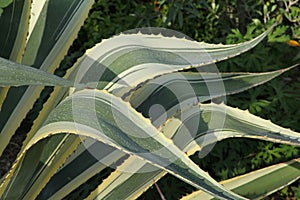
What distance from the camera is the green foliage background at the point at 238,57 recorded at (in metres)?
1.87

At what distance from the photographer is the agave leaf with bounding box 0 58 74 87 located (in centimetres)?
70

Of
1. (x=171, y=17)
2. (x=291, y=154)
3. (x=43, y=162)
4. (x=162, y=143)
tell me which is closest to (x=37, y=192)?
(x=43, y=162)

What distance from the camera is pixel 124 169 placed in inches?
45.4

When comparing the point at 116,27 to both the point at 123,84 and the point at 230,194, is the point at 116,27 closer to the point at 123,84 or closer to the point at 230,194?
the point at 123,84

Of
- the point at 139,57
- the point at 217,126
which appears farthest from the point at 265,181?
the point at 139,57

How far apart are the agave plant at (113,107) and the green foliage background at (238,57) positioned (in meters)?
0.62

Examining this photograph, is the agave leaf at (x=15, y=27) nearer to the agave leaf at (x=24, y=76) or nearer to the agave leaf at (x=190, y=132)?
the agave leaf at (x=190, y=132)

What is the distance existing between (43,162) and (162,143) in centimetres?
36

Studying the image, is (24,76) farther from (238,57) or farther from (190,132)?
(238,57)

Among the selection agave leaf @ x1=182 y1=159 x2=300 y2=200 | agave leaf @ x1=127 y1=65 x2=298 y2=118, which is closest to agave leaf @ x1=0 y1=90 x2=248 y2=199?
agave leaf @ x1=127 y1=65 x2=298 y2=118

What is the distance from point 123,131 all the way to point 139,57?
0.92 feet

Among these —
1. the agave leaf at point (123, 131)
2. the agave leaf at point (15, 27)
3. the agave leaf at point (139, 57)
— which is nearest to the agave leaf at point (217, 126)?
the agave leaf at point (139, 57)

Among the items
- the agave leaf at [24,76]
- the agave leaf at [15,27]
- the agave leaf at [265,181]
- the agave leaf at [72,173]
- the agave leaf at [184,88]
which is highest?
the agave leaf at [24,76]

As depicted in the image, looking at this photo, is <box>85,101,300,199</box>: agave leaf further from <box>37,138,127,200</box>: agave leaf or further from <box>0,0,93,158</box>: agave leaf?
<box>0,0,93,158</box>: agave leaf
